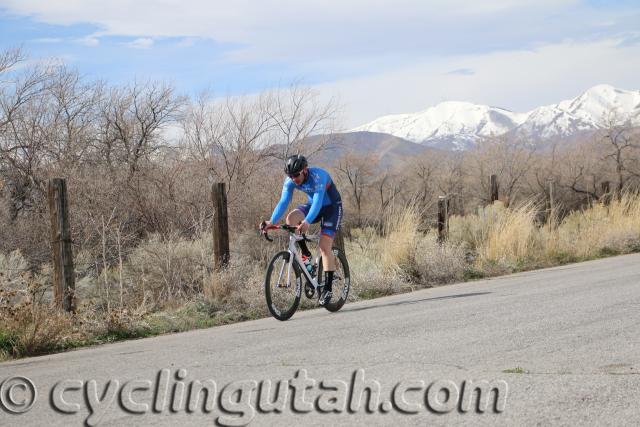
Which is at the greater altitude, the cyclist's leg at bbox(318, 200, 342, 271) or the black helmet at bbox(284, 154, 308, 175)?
the black helmet at bbox(284, 154, 308, 175)

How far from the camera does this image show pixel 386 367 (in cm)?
700

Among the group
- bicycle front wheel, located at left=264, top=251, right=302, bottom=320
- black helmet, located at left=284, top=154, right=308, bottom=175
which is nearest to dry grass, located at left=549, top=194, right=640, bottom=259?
bicycle front wheel, located at left=264, top=251, right=302, bottom=320

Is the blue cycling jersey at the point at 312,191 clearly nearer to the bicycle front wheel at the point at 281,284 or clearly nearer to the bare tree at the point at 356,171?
the bicycle front wheel at the point at 281,284

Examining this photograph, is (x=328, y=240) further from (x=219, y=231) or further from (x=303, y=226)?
(x=219, y=231)

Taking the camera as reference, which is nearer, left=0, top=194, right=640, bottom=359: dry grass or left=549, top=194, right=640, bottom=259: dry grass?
left=0, top=194, right=640, bottom=359: dry grass

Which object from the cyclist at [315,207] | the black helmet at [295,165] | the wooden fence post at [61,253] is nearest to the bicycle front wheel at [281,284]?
the cyclist at [315,207]

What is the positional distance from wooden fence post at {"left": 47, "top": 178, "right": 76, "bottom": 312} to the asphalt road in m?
1.36

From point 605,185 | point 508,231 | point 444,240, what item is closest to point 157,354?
point 444,240

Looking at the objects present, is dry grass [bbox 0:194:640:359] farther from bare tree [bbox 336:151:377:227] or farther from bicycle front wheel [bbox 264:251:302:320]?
bare tree [bbox 336:151:377:227]

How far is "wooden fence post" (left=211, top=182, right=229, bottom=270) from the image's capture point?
44.6 ft

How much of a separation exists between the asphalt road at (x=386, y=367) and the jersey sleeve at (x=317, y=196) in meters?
1.41

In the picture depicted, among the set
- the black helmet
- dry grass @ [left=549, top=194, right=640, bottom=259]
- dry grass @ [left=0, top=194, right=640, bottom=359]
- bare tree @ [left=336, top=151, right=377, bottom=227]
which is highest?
the black helmet

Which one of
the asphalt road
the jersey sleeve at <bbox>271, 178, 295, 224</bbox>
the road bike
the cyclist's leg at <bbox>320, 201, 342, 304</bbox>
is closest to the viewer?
the asphalt road

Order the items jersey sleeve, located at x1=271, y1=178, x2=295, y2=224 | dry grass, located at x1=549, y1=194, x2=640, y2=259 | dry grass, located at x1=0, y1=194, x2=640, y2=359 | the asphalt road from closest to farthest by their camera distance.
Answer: the asphalt road → dry grass, located at x1=0, y1=194, x2=640, y2=359 → jersey sleeve, located at x1=271, y1=178, x2=295, y2=224 → dry grass, located at x1=549, y1=194, x2=640, y2=259
